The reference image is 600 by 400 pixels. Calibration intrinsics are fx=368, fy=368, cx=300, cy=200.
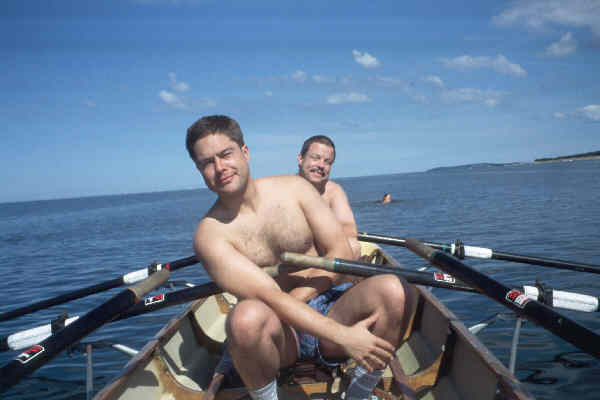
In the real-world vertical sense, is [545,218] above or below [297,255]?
below

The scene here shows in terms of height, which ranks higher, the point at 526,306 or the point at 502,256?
the point at 526,306

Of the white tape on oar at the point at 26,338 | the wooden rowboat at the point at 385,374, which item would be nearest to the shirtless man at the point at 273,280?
the wooden rowboat at the point at 385,374

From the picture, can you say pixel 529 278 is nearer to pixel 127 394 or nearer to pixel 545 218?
pixel 127 394

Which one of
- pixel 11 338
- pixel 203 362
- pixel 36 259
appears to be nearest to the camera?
pixel 11 338

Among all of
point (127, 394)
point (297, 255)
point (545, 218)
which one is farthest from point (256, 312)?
point (545, 218)

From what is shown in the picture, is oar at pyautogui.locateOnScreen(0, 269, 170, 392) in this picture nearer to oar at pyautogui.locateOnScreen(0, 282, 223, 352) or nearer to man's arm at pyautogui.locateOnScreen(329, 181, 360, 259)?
oar at pyautogui.locateOnScreen(0, 282, 223, 352)

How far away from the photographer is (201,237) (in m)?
3.04

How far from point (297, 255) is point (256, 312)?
71 cm

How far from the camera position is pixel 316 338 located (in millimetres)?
3219

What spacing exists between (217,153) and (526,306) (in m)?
2.52

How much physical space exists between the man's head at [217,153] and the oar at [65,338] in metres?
1.22

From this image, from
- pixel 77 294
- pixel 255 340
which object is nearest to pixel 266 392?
pixel 255 340

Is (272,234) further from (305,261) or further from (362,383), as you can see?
(362,383)

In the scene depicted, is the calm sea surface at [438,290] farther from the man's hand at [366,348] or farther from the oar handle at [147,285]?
the man's hand at [366,348]
